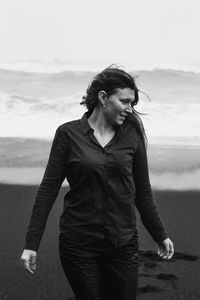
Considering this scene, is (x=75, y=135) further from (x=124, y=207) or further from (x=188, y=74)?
(x=188, y=74)

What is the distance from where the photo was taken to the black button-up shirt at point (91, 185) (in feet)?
6.31

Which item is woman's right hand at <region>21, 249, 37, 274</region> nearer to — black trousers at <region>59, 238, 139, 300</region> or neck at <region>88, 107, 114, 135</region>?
black trousers at <region>59, 238, 139, 300</region>

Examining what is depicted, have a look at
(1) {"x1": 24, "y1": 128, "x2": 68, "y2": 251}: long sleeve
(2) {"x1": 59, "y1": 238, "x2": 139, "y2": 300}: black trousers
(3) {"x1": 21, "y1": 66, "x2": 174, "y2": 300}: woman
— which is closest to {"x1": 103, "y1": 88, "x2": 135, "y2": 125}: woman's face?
(3) {"x1": 21, "y1": 66, "x2": 174, "y2": 300}: woman

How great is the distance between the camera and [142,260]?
149 inches

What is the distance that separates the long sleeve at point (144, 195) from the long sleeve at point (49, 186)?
243 millimetres

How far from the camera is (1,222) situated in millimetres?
4656

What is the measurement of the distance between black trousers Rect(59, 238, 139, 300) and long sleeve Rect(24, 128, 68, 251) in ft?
0.38

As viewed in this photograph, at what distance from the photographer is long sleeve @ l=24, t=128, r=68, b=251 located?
197cm

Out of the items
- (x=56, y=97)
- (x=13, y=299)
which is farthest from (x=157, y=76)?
(x=13, y=299)

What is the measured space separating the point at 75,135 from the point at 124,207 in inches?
10.7

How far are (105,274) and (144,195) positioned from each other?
29 cm

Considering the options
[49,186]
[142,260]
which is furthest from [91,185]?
[142,260]

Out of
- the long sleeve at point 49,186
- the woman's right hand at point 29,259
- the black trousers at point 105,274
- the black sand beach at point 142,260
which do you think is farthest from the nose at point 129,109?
the black sand beach at point 142,260

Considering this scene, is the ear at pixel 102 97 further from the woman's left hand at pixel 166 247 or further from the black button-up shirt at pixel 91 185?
the woman's left hand at pixel 166 247
